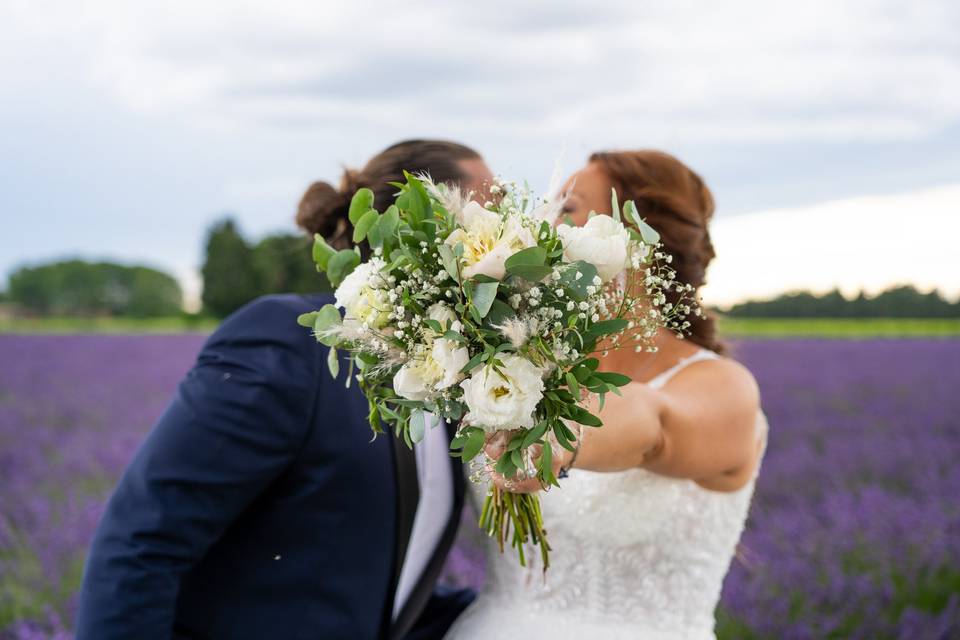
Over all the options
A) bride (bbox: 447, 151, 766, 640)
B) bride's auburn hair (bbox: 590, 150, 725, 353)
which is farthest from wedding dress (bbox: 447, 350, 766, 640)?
bride's auburn hair (bbox: 590, 150, 725, 353)

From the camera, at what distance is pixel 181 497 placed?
5.96 ft

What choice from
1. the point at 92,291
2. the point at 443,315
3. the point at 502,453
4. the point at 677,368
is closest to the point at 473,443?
the point at 502,453

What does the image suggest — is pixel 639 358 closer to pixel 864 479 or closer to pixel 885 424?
pixel 864 479

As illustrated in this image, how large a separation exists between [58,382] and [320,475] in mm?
9513

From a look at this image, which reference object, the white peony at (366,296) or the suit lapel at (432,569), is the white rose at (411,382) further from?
the suit lapel at (432,569)

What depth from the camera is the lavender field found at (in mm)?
3504

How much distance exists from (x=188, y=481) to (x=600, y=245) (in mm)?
1027

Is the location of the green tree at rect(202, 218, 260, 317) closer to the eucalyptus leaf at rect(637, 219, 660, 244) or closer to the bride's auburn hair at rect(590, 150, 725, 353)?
the bride's auburn hair at rect(590, 150, 725, 353)

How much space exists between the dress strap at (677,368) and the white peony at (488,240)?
822 millimetres

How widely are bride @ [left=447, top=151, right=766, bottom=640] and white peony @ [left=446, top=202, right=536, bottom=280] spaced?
0.75 meters

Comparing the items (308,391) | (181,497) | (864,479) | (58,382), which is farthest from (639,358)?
(58,382)

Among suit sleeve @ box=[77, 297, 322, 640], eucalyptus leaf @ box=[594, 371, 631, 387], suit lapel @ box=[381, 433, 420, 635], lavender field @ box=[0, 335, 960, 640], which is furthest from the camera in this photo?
lavender field @ box=[0, 335, 960, 640]

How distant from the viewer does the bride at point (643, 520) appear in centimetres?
201

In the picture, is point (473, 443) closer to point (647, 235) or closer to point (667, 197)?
point (647, 235)
